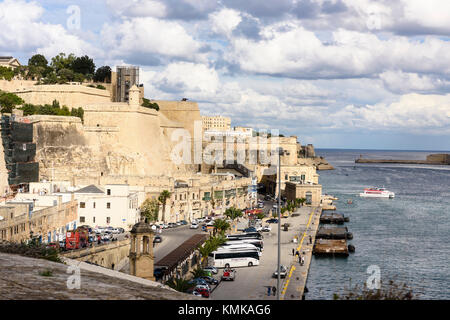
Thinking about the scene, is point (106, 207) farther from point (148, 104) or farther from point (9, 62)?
point (9, 62)

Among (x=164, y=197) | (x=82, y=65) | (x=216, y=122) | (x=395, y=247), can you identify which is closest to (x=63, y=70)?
(x=82, y=65)

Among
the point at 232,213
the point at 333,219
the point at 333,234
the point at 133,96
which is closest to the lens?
the point at 333,234

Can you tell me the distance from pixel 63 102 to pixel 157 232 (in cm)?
2033

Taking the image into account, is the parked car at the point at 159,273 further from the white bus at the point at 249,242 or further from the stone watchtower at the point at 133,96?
the stone watchtower at the point at 133,96

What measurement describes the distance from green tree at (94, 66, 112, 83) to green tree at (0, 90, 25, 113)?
1612 centimetres

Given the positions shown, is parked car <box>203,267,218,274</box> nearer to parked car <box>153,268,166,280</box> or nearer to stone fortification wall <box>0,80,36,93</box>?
parked car <box>153,268,166,280</box>

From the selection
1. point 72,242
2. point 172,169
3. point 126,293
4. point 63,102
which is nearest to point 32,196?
point 72,242

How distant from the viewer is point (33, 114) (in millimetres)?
56438

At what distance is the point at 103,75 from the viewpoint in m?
73.0

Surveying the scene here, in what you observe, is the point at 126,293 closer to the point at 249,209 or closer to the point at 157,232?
the point at 157,232

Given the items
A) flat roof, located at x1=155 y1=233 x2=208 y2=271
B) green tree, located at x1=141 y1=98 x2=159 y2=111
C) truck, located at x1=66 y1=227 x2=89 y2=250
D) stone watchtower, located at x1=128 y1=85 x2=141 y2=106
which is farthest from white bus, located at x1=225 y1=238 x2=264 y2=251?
green tree, located at x1=141 y1=98 x2=159 y2=111

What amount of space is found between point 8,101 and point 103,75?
1890 cm

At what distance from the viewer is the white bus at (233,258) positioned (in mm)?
36875

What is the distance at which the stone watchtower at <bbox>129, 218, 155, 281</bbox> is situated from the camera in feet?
72.6
